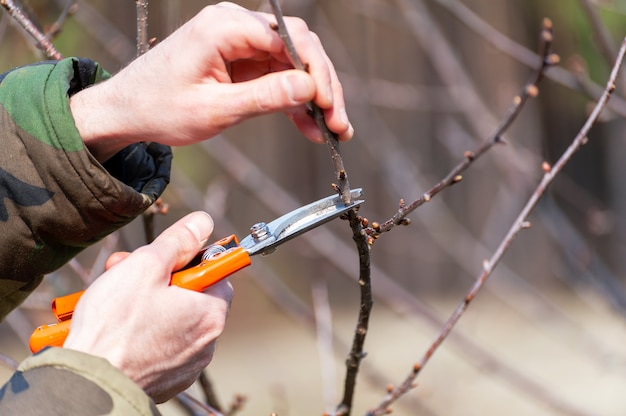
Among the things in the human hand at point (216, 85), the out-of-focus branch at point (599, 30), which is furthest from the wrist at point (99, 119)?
the out-of-focus branch at point (599, 30)

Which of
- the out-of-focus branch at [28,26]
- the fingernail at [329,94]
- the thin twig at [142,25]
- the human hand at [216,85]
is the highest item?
the out-of-focus branch at [28,26]

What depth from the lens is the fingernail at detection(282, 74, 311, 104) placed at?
849mm

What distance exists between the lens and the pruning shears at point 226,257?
95 centimetres

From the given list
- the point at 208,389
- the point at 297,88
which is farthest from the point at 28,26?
the point at 208,389

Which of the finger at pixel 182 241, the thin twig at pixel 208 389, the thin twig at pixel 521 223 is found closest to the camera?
the finger at pixel 182 241

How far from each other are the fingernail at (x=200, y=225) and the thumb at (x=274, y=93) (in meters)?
0.17

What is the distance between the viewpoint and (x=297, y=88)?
0.85 m

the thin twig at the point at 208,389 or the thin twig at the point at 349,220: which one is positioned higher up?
the thin twig at the point at 349,220

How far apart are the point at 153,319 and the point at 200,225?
16cm

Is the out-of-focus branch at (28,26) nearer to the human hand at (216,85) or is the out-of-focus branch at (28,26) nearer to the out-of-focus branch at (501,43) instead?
the human hand at (216,85)

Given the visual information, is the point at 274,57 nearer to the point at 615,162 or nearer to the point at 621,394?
the point at 621,394

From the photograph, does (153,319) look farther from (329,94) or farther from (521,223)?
(521,223)

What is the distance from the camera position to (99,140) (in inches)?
41.4

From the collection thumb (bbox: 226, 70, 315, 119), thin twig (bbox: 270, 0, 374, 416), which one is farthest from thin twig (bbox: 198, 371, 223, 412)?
thumb (bbox: 226, 70, 315, 119)
